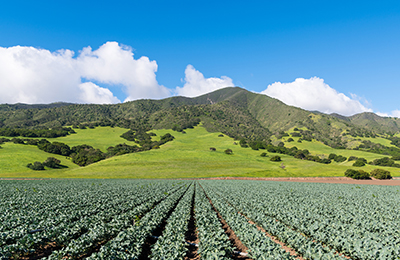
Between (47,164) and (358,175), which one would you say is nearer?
(358,175)

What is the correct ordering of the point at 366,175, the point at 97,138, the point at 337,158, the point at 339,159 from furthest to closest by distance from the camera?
1. the point at 97,138
2. the point at 337,158
3. the point at 339,159
4. the point at 366,175

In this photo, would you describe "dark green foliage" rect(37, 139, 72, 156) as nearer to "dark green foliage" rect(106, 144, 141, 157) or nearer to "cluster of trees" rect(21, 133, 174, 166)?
"cluster of trees" rect(21, 133, 174, 166)

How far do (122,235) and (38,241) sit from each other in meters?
4.42

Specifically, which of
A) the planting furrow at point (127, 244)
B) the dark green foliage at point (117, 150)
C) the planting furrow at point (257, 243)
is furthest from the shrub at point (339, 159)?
the planting furrow at point (127, 244)

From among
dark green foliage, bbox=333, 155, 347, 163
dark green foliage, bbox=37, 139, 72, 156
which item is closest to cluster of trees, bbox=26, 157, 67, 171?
dark green foliage, bbox=37, 139, 72, 156

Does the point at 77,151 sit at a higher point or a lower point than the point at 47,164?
higher

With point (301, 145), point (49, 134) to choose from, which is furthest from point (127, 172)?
point (301, 145)

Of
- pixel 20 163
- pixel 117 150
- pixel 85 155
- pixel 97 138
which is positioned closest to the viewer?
pixel 20 163

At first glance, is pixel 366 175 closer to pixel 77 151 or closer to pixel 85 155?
pixel 85 155

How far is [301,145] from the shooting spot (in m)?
182

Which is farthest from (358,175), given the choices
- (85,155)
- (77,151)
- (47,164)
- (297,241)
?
(77,151)

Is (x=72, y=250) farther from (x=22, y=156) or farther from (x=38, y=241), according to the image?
(x=22, y=156)

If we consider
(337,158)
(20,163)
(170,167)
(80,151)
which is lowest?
(337,158)

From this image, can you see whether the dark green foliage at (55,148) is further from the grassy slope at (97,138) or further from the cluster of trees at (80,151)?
the grassy slope at (97,138)
